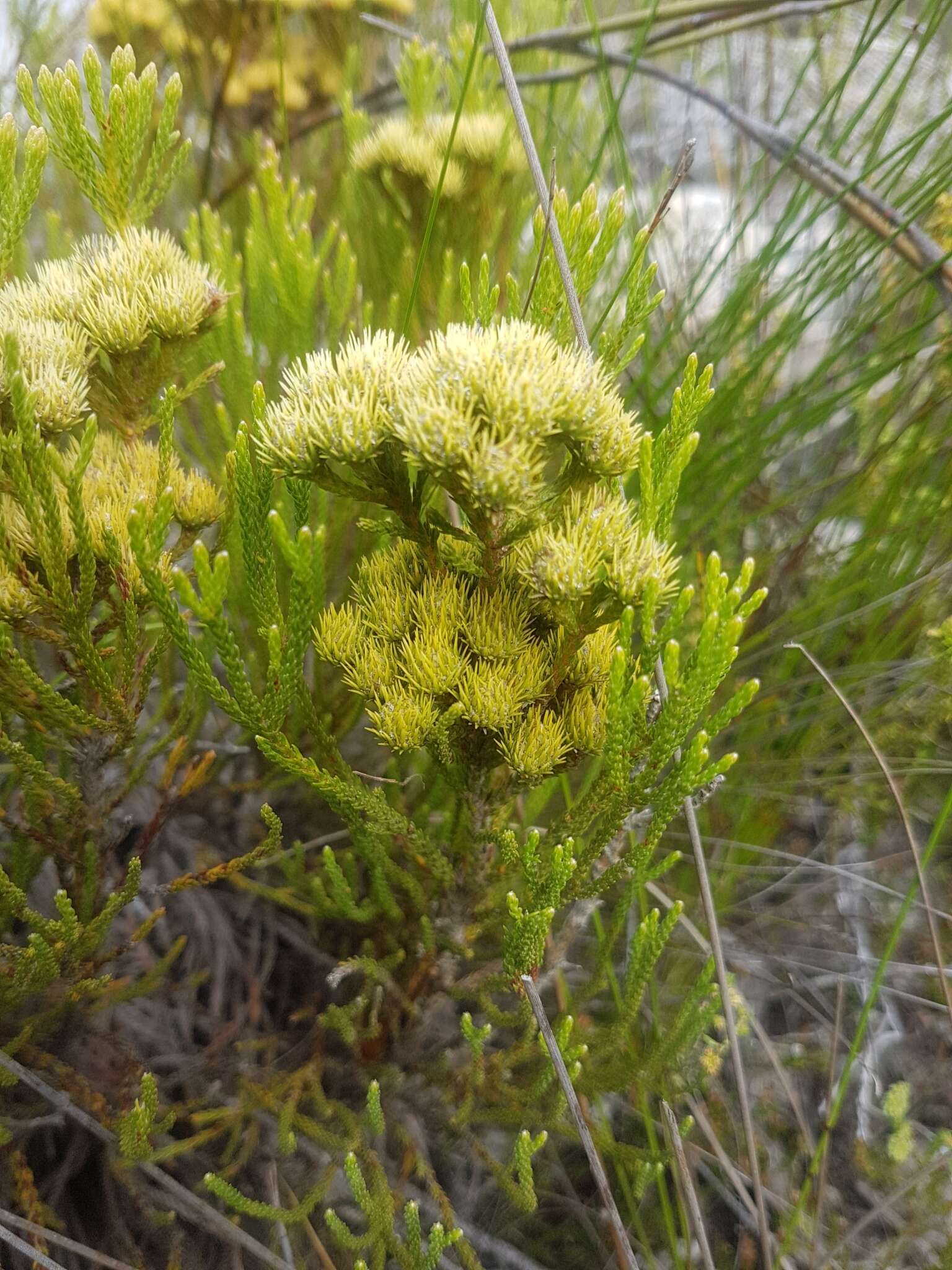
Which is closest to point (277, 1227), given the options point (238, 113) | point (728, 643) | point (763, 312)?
point (728, 643)

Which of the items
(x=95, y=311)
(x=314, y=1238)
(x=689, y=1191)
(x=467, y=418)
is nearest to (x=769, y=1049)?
(x=689, y=1191)

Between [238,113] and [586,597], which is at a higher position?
[238,113]

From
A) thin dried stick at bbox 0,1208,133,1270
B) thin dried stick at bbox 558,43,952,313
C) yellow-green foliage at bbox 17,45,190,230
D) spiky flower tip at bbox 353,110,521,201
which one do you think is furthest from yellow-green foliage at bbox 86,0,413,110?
thin dried stick at bbox 0,1208,133,1270

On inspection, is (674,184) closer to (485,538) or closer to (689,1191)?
(485,538)

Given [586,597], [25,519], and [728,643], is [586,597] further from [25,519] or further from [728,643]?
[25,519]

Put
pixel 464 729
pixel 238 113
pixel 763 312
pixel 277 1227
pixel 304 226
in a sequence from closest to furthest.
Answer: pixel 464 729
pixel 277 1227
pixel 304 226
pixel 763 312
pixel 238 113

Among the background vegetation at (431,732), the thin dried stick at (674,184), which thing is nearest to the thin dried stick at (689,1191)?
the background vegetation at (431,732)

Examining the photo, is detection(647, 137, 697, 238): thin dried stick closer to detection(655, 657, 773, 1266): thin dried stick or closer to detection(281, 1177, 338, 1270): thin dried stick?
detection(655, 657, 773, 1266): thin dried stick
